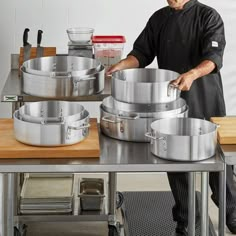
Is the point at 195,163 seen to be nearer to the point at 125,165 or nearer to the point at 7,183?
the point at 125,165

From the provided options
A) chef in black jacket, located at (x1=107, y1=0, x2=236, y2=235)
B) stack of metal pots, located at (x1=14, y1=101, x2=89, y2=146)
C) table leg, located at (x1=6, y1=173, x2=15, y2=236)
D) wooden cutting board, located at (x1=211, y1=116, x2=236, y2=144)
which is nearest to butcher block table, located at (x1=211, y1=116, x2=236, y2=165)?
wooden cutting board, located at (x1=211, y1=116, x2=236, y2=144)

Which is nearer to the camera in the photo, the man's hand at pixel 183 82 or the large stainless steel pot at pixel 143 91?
the large stainless steel pot at pixel 143 91

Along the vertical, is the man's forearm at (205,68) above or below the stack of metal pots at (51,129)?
above

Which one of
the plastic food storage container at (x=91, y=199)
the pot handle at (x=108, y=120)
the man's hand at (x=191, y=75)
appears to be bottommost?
the plastic food storage container at (x=91, y=199)

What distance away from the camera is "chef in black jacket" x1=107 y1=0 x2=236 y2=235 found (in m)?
3.99

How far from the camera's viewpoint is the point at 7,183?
321 cm

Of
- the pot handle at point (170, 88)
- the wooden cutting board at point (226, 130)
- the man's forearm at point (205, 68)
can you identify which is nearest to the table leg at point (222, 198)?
the wooden cutting board at point (226, 130)

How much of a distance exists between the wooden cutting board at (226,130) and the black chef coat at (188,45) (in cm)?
71

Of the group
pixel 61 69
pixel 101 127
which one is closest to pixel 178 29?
pixel 61 69

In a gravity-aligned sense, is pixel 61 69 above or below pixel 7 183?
above

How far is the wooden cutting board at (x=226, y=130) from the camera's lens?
302 centimetres

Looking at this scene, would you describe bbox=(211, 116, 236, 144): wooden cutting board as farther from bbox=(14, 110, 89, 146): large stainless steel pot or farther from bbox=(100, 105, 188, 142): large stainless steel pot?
bbox=(14, 110, 89, 146): large stainless steel pot

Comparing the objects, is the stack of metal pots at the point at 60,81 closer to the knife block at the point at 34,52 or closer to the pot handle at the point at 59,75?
the pot handle at the point at 59,75

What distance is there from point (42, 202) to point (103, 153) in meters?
1.37
